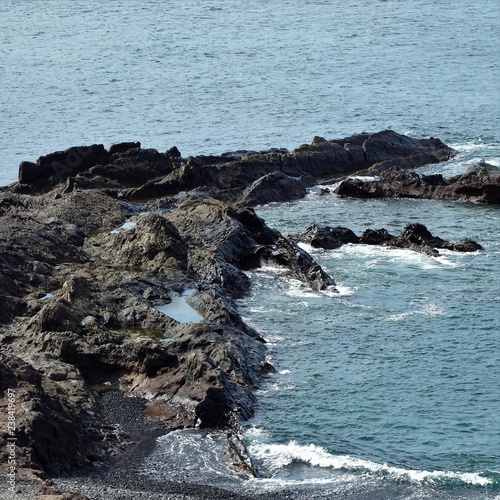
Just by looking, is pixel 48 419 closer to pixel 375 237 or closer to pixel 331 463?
pixel 331 463

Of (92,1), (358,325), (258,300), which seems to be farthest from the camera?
(92,1)

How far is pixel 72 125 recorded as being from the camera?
215 ft

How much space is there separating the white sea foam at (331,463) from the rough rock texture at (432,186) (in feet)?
85.7

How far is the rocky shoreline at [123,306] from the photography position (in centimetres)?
1783

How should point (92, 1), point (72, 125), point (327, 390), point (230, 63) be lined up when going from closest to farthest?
point (327, 390), point (72, 125), point (230, 63), point (92, 1)

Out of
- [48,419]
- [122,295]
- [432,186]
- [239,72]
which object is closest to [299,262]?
[122,295]

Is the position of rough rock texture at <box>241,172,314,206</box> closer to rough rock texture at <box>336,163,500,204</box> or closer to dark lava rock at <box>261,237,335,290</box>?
rough rock texture at <box>336,163,500,204</box>

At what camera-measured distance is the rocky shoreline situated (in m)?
17.8

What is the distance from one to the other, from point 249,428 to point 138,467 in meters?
3.24

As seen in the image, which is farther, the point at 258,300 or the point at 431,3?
the point at 431,3

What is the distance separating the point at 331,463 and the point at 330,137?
145ft

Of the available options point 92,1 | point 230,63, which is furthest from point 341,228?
point 92,1

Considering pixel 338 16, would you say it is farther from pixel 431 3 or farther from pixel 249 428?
pixel 249 428

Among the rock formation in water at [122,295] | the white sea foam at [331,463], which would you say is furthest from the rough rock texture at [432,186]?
the white sea foam at [331,463]
